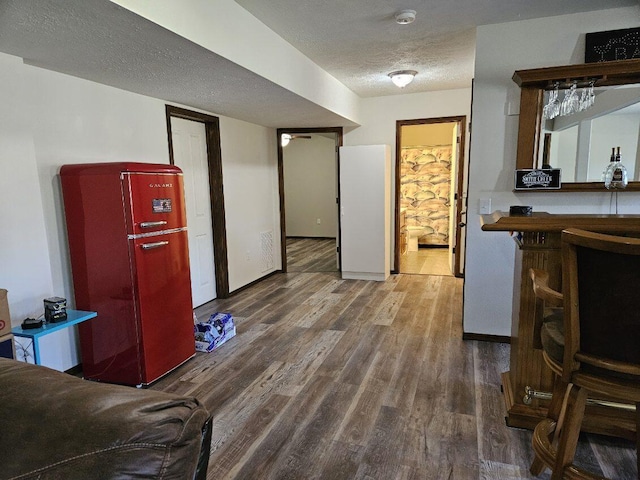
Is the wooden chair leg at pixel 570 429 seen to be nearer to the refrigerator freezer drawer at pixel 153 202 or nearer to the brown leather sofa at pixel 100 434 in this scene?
the brown leather sofa at pixel 100 434

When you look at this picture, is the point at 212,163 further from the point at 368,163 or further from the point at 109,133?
the point at 368,163

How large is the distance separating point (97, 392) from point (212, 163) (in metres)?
3.83

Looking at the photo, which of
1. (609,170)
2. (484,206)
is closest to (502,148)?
(484,206)

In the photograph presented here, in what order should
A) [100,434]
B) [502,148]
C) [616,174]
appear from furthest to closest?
1. [502,148]
2. [616,174]
3. [100,434]

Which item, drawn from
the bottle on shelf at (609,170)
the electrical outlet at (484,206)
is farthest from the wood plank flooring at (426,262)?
the bottle on shelf at (609,170)

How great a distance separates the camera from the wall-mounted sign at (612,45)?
259 cm

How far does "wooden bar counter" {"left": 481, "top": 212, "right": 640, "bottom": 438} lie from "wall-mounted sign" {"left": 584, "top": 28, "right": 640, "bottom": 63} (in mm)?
1494

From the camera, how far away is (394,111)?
211 inches

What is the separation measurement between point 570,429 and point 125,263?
2.46 meters

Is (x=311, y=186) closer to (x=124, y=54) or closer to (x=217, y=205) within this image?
(x=217, y=205)

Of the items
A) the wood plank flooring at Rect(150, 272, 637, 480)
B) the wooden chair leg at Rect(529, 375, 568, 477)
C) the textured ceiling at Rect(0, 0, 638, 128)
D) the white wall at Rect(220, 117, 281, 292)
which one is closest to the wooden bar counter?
the wood plank flooring at Rect(150, 272, 637, 480)

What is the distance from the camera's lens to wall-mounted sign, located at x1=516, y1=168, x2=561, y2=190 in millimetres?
2826

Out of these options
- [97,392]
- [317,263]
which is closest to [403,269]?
[317,263]

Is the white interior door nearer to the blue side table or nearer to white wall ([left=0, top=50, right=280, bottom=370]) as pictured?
white wall ([left=0, top=50, right=280, bottom=370])
